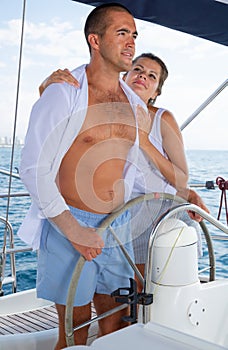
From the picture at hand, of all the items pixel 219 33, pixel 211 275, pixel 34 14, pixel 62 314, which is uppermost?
pixel 34 14

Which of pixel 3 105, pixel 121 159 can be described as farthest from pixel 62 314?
pixel 3 105

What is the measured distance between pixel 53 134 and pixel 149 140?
498 mm

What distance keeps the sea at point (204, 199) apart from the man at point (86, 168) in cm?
50

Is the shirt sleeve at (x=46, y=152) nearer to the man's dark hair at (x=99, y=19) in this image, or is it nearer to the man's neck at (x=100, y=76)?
the man's neck at (x=100, y=76)

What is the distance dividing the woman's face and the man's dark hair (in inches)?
15.6

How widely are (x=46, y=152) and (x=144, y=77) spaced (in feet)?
2.50

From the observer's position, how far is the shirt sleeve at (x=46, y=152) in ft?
4.91

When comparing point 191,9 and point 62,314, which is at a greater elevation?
point 191,9

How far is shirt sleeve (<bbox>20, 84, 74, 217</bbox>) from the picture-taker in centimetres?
150

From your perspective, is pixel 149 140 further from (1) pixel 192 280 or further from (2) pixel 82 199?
(1) pixel 192 280

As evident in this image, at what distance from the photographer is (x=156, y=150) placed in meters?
1.92

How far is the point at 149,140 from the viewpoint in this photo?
1.92 metres

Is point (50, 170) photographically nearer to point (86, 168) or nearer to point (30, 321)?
point (86, 168)

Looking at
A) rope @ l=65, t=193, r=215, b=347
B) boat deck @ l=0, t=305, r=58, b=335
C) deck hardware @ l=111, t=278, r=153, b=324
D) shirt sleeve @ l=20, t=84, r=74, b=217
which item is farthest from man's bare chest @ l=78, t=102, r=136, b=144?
boat deck @ l=0, t=305, r=58, b=335
